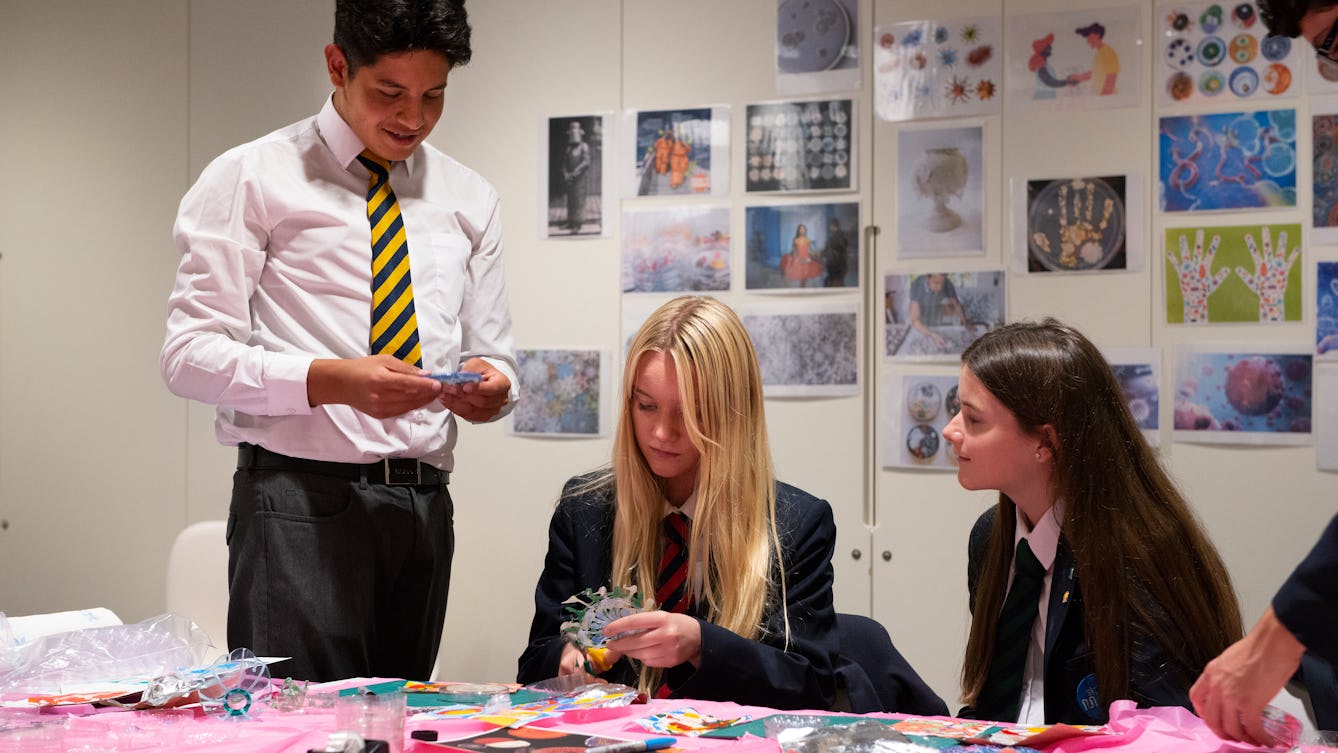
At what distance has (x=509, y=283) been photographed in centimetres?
392

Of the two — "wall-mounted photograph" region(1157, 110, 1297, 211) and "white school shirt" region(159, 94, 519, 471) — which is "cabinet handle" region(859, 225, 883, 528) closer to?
"wall-mounted photograph" region(1157, 110, 1297, 211)

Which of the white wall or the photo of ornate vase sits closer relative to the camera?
the white wall

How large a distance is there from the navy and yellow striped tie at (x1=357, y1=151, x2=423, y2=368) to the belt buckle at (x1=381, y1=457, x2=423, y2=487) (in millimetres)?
195

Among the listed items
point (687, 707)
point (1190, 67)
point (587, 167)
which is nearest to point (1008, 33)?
point (1190, 67)

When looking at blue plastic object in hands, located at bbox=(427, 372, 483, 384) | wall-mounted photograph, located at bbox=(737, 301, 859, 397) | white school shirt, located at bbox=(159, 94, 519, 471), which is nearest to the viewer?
blue plastic object in hands, located at bbox=(427, 372, 483, 384)

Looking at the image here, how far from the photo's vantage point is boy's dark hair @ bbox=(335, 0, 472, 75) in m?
2.32

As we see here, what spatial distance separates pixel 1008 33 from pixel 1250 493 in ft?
4.69

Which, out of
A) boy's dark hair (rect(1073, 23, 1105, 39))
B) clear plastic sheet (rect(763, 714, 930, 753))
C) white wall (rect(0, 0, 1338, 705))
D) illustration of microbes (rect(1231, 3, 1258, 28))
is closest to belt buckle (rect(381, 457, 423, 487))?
clear plastic sheet (rect(763, 714, 930, 753))

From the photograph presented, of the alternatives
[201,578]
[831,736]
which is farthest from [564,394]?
[831,736]

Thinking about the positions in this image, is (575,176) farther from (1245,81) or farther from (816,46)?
(1245,81)

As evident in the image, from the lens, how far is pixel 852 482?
11.8 feet

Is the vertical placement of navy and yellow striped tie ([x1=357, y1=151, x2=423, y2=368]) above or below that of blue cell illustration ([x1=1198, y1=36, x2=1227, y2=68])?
below

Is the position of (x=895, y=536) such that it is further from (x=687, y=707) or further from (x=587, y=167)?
(x=687, y=707)

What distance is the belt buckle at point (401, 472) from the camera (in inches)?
93.4
